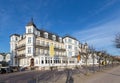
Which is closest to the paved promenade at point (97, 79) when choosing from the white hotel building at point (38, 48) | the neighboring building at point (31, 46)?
the white hotel building at point (38, 48)

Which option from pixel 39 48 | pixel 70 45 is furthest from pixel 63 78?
pixel 70 45

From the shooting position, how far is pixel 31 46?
194 ft

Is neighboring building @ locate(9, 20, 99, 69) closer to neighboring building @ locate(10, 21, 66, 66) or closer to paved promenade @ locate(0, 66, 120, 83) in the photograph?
neighboring building @ locate(10, 21, 66, 66)

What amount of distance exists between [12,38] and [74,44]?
26.6m

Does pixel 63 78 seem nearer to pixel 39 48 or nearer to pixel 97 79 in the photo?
pixel 97 79

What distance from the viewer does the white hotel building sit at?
5938cm

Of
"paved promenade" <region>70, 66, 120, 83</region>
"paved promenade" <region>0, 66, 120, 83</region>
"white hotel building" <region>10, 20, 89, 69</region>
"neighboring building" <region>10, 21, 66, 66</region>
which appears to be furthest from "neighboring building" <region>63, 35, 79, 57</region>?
"paved promenade" <region>70, 66, 120, 83</region>

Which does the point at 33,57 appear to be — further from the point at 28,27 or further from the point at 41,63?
A: the point at 28,27

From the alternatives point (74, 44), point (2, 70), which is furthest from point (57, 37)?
point (2, 70)

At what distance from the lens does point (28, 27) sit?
6050 cm

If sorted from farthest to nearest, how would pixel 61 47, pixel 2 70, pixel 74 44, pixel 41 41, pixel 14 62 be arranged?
pixel 74 44, pixel 61 47, pixel 14 62, pixel 41 41, pixel 2 70

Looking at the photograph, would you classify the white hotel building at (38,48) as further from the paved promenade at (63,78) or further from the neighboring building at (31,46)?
the paved promenade at (63,78)

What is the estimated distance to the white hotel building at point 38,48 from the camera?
5938 centimetres

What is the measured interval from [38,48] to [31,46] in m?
3.85
